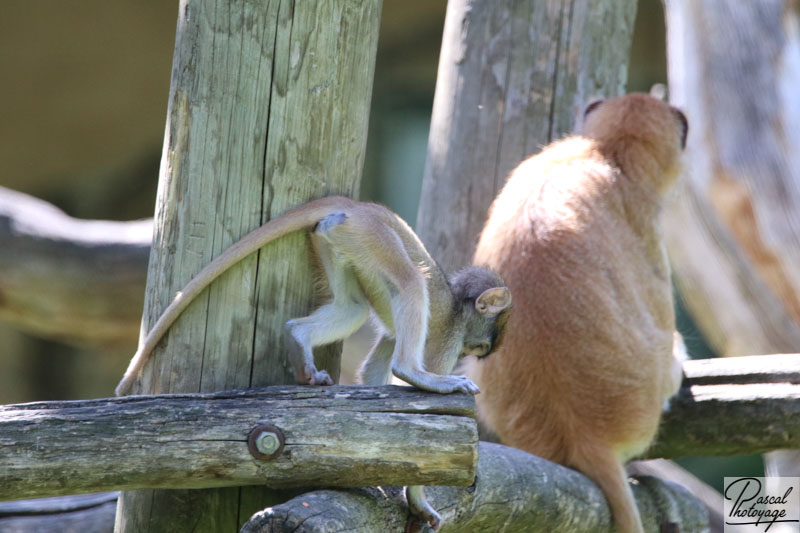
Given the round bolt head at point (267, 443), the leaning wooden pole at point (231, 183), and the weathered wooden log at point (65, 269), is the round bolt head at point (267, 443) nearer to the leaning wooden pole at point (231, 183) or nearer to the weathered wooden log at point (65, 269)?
the leaning wooden pole at point (231, 183)

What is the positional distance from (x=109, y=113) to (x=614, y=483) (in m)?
8.08

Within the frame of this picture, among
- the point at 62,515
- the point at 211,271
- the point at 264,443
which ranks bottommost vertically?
Answer: the point at 62,515

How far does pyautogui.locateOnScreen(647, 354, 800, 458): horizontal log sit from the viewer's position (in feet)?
13.7

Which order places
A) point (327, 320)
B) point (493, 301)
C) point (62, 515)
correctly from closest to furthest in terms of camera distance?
point (327, 320) → point (493, 301) → point (62, 515)

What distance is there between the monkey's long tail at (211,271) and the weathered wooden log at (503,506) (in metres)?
0.69

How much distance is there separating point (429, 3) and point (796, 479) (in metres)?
6.72

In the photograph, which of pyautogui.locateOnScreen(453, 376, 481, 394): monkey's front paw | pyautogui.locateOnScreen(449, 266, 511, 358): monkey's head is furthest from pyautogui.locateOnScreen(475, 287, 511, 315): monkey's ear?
pyautogui.locateOnScreen(453, 376, 481, 394): monkey's front paw

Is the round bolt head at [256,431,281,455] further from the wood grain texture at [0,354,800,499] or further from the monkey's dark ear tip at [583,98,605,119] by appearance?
the monkey's dark ear tip at [583,98,605,119]

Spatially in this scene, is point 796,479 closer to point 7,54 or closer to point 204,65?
point 204,65

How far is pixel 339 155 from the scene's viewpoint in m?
2.92

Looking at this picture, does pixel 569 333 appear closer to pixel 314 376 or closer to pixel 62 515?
pixel 314 376

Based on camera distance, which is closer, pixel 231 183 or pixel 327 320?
pixel 231 183

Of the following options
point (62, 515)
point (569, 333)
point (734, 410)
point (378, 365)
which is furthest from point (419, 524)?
point (734, 410)

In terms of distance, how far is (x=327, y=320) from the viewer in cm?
288
